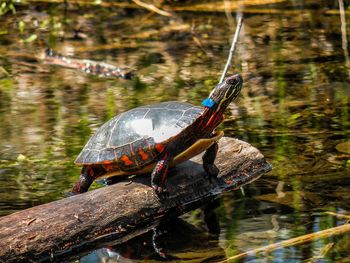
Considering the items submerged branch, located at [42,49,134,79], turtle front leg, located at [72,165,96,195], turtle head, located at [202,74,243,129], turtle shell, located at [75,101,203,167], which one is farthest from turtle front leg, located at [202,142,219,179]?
submerged branch, located at [42,49,134,79]

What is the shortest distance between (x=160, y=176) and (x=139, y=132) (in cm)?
32

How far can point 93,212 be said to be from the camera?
4582 millimetres

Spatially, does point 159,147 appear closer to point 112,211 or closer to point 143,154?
point 143,154

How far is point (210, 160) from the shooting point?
5133mm

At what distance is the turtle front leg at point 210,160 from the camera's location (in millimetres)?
5121

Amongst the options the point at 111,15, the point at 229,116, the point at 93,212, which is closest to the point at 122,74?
the point at 229,116

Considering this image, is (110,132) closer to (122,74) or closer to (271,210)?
(271,210)

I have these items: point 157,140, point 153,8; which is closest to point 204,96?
point 157,140

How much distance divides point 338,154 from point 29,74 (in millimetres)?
4352

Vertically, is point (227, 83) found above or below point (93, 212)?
above

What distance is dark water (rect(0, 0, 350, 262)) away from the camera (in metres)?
4.86

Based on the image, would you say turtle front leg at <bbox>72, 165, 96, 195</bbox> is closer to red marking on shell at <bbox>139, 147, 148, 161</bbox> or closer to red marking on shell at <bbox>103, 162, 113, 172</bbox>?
red marking on shell at <bbox>103, 162, 113, 172</bbox>

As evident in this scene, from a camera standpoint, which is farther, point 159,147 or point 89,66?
point 89,66

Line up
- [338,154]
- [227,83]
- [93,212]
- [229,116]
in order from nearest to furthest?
[93,212], [227,83], [338,154], [229,116]
